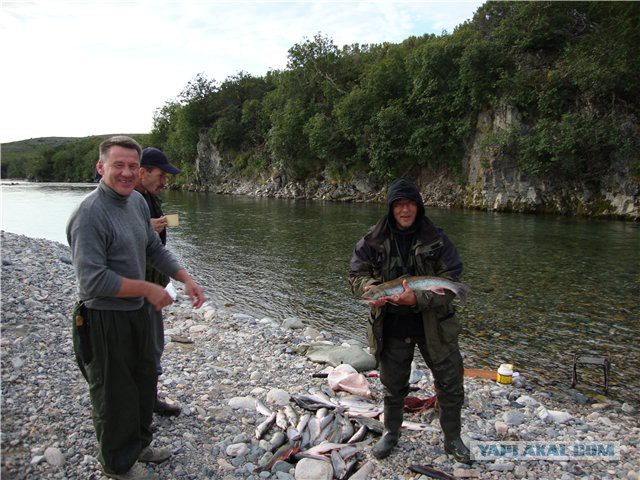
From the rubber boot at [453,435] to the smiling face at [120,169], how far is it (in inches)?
144

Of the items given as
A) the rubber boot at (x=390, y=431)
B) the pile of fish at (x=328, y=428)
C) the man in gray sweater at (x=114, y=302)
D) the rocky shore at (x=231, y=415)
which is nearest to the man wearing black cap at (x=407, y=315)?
the rubber boot at (x=390, y=431)

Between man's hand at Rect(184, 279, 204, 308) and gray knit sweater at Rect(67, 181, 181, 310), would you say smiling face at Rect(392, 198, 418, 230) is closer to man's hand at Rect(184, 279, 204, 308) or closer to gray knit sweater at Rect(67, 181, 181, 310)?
man's hand at Rect(184, 279, 204, 308)

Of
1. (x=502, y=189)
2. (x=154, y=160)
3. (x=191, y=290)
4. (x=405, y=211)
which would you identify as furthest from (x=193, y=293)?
(x=502, y=189)

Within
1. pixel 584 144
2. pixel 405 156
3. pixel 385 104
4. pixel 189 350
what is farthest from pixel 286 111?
pixel 189 350

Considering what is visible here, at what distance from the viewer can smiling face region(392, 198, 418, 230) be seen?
4.14 metres

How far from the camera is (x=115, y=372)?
3377 mm

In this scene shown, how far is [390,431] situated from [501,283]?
10.1 m

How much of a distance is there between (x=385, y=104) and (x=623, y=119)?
76.0 ft

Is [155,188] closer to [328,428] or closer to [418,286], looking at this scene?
[418,286]

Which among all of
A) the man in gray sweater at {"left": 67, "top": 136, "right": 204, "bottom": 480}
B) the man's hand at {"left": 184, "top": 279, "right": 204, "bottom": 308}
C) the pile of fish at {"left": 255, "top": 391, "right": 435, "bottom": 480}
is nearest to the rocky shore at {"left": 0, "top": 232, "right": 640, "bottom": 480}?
the pile of fish at {"left": 255, "top": 391, "right": 435, "bottom": 480}

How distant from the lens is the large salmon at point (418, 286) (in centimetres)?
394

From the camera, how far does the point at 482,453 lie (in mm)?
4430

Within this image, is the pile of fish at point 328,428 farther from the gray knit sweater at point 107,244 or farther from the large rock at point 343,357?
the gray knit sweater at point 107,244

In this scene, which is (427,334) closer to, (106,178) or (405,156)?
(106,178)
